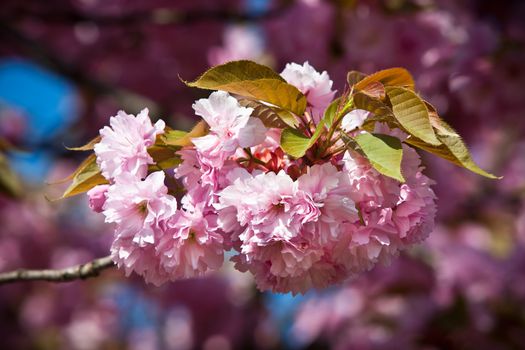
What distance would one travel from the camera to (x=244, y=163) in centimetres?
101

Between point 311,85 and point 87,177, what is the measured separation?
14.0 inches

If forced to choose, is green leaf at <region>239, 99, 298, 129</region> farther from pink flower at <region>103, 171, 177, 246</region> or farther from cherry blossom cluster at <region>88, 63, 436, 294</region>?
pink flower at <region>103, 171, 177, 246</region>

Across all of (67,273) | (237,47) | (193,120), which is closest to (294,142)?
(67,273)

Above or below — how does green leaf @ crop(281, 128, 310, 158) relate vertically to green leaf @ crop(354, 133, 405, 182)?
above

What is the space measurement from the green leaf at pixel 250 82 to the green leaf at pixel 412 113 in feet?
0.44

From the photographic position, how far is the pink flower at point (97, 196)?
40.0 inches

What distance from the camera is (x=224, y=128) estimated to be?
97 cm

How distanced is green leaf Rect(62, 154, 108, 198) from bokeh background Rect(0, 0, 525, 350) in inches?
8.9

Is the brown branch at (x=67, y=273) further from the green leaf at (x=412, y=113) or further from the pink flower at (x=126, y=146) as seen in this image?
the green leaf at (x=412, y=113)

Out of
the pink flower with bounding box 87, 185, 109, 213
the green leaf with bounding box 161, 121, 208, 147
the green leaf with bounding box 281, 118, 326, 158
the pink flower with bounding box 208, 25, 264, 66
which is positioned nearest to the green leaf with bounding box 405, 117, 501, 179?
the green leaf with bounding box 281, 118, 326, 158

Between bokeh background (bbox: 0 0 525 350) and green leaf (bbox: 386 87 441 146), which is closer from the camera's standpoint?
green leaf (bbox: 386 87 441 146)

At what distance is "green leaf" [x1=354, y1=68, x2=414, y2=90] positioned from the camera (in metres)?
0.94

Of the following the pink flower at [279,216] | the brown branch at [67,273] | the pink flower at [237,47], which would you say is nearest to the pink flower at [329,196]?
the pink flower at [279,216]

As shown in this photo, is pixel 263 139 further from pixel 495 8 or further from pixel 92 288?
pixel 92 288
